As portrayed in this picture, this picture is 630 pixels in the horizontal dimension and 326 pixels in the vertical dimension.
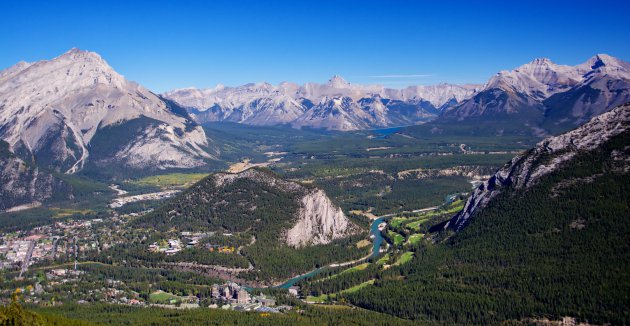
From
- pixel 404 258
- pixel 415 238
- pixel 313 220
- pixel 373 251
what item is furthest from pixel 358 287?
pixel 313 220

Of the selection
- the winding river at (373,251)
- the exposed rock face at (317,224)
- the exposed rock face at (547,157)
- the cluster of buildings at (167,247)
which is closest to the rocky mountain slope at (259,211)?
the exposed rock face at (317,224)

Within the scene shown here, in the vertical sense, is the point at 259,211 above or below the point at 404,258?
above

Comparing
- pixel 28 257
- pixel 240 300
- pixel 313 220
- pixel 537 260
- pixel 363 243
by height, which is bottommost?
pixel 240 300

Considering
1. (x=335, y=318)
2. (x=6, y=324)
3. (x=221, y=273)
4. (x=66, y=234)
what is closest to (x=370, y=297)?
(x=335, y=318)

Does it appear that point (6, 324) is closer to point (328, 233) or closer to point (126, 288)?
point (126, 288)

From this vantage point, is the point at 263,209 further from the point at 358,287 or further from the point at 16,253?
the point at 16,253

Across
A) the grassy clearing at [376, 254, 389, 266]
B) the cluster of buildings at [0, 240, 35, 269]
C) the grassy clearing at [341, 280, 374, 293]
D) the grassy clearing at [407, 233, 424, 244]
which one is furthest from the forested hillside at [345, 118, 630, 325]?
the cluster of buildings at [0, 240, 35, 269]
